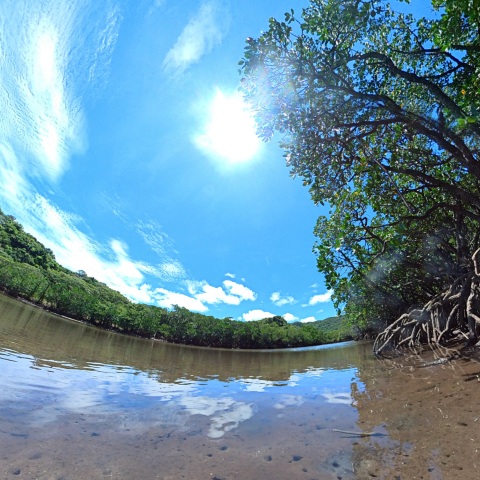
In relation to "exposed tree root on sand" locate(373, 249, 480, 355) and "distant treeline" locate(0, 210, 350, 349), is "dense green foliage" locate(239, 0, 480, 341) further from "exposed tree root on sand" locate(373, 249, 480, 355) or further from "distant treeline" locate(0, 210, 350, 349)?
"distant treeline" locate(0, 210, 350, 349)

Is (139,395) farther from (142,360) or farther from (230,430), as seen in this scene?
(142,360)

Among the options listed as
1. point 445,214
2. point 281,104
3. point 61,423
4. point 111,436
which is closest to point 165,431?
point 111,436

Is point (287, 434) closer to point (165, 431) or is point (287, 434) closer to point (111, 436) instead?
point (165, 431)

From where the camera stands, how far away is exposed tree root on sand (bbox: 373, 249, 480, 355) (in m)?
9.28

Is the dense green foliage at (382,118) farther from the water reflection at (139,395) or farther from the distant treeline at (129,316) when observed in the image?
the distant treeline at (129,316)

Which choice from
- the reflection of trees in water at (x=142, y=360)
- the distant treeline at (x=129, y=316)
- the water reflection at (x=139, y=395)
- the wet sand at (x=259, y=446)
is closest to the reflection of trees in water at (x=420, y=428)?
the wet sand at (x=259, y=446)

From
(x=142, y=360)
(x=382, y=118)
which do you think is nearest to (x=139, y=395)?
(x=142, y=360)

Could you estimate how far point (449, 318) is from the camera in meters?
11.1

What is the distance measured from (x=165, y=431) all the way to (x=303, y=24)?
902cm

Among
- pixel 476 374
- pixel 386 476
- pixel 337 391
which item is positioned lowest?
pixel 386 476

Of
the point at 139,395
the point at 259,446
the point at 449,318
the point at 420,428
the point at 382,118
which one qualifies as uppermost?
the point at 382,118

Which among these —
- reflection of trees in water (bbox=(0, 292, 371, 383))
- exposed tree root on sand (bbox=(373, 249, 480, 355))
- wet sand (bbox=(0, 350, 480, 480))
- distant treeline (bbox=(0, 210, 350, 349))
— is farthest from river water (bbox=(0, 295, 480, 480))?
distant treeline (bbox=(0, 210, 350, 349))

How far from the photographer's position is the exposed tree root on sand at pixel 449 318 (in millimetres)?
9283

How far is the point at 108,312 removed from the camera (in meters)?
38.9
